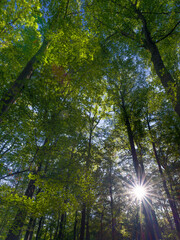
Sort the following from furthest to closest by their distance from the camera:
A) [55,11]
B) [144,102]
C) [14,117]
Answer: [144,102] < [55,11] < [14,117]

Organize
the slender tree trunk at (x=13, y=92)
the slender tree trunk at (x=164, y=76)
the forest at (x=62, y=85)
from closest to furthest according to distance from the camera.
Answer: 1. the slender tree trunk at (x=164, y=76)
2. the forest at (x=62, y=85)
3. the slender tree trunk at (x=13, y=92)

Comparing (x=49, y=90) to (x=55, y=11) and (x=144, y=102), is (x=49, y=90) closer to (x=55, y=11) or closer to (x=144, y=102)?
(x=55, y=11)

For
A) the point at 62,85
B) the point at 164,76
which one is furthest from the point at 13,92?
the point at 164,76

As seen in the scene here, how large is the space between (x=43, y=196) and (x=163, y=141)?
1345 cm

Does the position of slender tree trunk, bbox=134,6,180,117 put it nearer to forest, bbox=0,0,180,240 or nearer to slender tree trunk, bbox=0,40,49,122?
forest, bbox=0,0,180,240

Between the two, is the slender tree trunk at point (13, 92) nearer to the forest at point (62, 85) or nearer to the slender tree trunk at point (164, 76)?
the forest at point (62, 85)

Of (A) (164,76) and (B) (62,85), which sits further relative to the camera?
(B) (62,85)

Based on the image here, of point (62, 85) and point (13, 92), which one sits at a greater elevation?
point (62, 85)

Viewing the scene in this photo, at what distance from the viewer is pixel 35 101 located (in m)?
4.75

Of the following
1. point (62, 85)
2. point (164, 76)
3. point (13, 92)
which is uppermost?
point (62, 85)

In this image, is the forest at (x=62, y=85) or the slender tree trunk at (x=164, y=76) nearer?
the slender tree trunk at (x=164, y=76)

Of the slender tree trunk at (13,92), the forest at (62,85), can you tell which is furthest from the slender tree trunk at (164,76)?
the slender tree trunk at (13,92)

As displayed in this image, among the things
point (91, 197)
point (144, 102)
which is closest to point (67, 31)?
point (91, 197)

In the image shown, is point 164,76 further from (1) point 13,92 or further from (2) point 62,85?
(1) point 13,92
